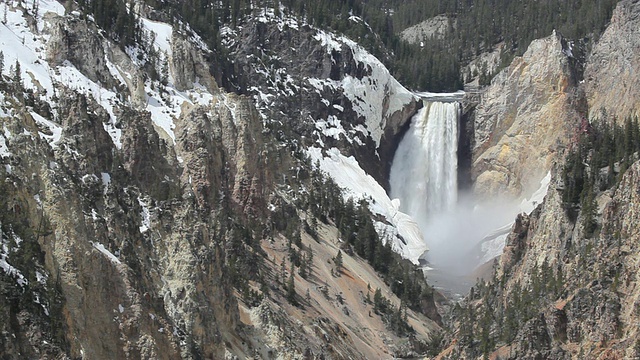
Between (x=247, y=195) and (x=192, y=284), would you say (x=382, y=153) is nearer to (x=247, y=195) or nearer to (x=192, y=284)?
(x=247, y=195)

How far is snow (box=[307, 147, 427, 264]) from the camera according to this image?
124688 millimetres

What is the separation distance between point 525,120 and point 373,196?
3115cm

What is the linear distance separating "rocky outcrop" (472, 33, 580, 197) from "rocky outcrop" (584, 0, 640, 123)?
10.6 feet

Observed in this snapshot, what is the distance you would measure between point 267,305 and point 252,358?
8.44 m

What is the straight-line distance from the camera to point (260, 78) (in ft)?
436

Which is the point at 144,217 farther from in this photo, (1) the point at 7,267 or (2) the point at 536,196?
(2) the point at 536,196

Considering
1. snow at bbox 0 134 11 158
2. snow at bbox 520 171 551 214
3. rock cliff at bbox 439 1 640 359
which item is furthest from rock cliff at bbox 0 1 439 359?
snow at bbox 520 171 551 214

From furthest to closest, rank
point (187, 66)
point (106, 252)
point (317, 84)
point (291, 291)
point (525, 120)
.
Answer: point (525, 120)
point (317, 84)
point (187, 66)
point (291, 291)
point (106, 252)

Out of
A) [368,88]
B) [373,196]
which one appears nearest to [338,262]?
[373,196]

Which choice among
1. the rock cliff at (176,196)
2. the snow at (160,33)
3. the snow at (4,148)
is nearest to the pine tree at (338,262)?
the rock cliff at (176,196)

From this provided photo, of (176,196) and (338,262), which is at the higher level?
(176,196)

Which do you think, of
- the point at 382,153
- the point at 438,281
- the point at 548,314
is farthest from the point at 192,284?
the point at 382,153

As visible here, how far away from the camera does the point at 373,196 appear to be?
130 meters

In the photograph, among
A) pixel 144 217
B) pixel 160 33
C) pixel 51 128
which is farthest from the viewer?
pixel 160 33
